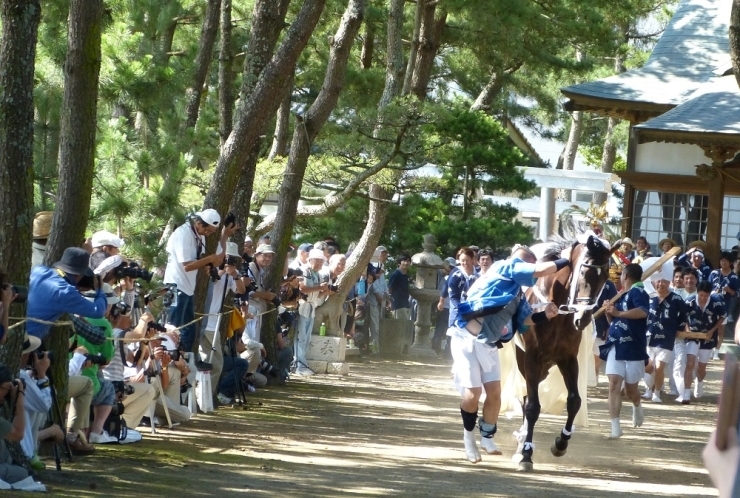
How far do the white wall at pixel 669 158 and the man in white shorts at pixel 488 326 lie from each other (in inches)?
601

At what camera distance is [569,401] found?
10.7m

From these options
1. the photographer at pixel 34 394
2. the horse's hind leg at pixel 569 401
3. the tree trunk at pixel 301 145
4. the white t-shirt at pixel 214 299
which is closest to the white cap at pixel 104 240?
the photographer at pixel 34 394

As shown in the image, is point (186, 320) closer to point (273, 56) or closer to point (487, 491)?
point (273, 56)

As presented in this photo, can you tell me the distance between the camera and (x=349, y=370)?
63.4 ft

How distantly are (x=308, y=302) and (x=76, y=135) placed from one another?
8.96 metres

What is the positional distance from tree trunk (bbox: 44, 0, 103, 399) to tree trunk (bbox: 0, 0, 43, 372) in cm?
100

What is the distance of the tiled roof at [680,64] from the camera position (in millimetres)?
25047

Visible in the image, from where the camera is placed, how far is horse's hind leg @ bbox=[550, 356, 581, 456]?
35.0 ft

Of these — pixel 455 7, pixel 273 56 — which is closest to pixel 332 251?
pixel 455 7

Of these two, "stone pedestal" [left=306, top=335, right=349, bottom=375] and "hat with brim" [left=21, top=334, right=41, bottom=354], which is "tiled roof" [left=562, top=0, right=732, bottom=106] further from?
"hat with brim" [left=21, top=334, right=41, bottom=354]

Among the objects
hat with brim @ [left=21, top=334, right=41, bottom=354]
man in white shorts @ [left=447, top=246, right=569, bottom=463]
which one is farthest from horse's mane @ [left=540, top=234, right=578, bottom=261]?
hat with brim @ [left=21, top=334, right=41, bottom=354]

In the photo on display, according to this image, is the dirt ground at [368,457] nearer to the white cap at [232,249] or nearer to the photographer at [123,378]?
the photographer at [123,378]

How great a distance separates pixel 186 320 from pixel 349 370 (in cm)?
738

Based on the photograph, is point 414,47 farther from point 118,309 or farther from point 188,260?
point 118,309
